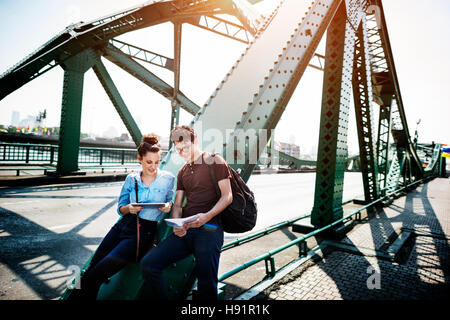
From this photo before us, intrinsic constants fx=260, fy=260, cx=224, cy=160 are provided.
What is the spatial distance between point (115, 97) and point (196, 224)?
42.8 ft

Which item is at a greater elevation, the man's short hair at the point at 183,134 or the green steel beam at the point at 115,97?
the green steel beam at the point at 115,97

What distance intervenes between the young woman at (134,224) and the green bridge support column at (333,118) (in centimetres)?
393

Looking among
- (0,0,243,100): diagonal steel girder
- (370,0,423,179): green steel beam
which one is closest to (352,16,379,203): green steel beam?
(370,0,423,179): green steel beam

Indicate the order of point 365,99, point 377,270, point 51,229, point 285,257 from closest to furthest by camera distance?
point 377,270
point 285,257
point 51,229
point 365,99

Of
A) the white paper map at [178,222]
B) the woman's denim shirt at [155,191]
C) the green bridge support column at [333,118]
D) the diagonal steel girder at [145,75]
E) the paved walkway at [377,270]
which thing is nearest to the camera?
the white paper map at [178,222]

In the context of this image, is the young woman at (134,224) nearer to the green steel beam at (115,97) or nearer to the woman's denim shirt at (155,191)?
the woman's denim shirt at (155,191)

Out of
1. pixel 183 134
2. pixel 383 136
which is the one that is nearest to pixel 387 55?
pixel 383 136

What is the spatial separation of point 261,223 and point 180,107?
11681 millimetres

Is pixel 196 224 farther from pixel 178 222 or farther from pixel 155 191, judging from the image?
pixel 155 191

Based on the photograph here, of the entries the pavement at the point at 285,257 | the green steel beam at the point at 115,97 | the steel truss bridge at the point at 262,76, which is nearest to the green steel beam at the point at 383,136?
the steel truss bridge at the point at 262,76

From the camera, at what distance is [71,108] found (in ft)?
39.9

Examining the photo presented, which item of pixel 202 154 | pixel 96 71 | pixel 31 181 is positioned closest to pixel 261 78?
pixel 202 154

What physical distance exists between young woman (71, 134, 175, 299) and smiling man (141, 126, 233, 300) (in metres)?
0.20

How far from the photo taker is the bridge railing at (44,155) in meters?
12.9
